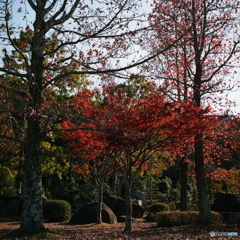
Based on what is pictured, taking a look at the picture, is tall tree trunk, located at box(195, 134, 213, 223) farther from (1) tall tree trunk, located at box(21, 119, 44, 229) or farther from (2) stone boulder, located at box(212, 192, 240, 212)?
(1) tall tree trunk, located at box(21, 119, 44, 229)

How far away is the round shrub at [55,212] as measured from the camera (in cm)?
1898

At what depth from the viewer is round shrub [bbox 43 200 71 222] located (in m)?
19.0

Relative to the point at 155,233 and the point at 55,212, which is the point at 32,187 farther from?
the point at 55,212

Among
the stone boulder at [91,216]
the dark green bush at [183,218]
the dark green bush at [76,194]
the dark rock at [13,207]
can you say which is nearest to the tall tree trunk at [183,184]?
the dark green bush at [183,218]

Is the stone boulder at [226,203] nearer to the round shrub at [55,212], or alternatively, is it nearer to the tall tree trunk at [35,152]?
the round shrub at [55,212]

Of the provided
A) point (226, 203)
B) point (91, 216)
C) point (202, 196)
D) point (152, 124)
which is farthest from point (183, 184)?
point (152, 124)

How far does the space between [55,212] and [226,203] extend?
32.3ft

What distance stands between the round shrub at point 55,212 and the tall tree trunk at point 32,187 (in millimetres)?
10005

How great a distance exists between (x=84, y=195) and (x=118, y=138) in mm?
12241

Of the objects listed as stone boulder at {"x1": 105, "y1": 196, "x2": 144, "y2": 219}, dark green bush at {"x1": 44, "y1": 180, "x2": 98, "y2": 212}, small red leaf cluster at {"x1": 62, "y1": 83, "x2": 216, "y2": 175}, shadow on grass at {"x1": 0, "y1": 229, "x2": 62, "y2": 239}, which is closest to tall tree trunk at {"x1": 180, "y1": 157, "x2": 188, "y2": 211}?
stone boulder at {"x1": 105, "y1": 196, "x2": 144, "y2": 219}

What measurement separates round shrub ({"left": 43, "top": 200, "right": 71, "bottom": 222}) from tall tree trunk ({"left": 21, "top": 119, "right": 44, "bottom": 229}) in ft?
32.8

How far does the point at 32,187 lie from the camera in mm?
9375

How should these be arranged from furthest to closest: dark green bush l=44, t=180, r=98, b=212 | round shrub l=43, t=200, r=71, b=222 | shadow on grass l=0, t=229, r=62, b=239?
dark green bush l=44, t=180, r=98, b=212 → round shrub l=43, t=200, r=71, b=222 → shadow on grass l=0, t=229, r=62, b=239

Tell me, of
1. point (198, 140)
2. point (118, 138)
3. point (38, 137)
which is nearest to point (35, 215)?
point (38, 137)
